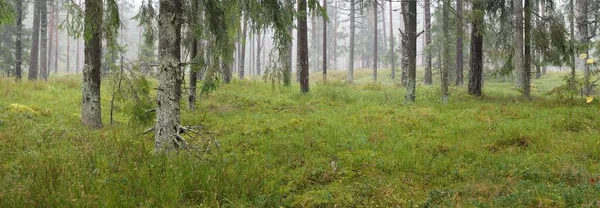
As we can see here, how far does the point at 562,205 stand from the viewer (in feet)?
13.2

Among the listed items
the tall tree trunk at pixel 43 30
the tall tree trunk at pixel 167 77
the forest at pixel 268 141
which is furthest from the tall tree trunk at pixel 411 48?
the tall tree trunk at pixel 43 30

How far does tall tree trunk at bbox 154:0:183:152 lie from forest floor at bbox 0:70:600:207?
324mm

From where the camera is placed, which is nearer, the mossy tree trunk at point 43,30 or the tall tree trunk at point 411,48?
the tall tree trunk at point 411,48

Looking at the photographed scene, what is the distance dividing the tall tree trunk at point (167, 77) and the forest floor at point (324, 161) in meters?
0.32

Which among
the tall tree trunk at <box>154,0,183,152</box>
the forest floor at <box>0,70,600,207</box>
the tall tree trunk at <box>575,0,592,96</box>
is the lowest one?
the forest floor at <box>0,70,600,207</box>

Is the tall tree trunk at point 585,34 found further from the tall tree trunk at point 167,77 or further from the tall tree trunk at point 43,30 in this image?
the tall tree trunk at point 43,30

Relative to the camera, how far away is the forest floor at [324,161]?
4.18 m

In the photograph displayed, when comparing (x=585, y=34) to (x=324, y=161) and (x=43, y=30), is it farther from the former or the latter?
(x=43, y=30)

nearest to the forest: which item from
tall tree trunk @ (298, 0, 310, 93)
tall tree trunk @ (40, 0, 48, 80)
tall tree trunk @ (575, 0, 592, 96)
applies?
tall tree trunk @ (575, 0, 592, 96)

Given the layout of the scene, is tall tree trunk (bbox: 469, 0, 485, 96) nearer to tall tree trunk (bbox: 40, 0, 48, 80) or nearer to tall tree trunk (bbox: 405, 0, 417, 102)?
tall tree trunk (bbox: 405, 0, 417, 102)

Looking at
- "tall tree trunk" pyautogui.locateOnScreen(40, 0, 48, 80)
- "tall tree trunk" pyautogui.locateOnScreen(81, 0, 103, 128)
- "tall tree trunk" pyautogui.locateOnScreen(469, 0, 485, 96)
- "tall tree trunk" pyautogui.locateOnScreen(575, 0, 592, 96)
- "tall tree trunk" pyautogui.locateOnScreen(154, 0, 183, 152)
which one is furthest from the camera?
"tall tree trunk" pyautogui.locateOnScreen(40, 0, 48, 80)

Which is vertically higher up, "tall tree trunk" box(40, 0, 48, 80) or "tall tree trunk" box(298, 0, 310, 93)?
"tall tree trunk" box(40, 0, 48, 80)

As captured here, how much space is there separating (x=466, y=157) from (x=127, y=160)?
5.30 m

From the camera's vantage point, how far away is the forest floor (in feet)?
13.7
